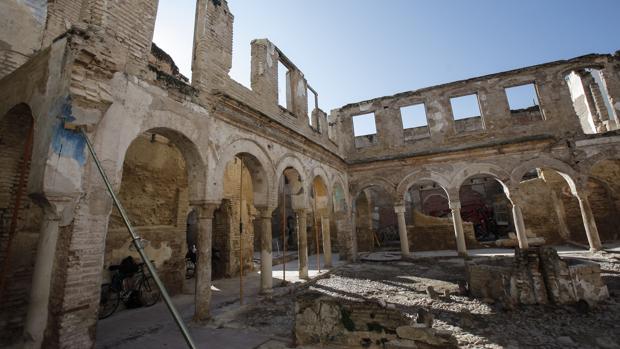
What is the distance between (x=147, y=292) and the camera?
21.2ft

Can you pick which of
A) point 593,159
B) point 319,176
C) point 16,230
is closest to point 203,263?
point 16,230

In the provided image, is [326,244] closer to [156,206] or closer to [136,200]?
[156,206]

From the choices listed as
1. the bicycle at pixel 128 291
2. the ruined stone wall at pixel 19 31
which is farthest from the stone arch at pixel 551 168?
the ruined stone wall at pixel 19 31

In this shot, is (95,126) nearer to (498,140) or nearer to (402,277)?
(402,277)

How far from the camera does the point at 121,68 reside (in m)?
4.46

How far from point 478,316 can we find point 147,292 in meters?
6.82

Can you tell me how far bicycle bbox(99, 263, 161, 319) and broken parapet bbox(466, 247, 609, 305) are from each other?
23.9 feet

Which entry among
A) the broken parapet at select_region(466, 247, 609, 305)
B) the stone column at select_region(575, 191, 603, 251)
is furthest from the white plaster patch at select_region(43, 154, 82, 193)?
the stone column at select_region(575, 191, 603, 251)

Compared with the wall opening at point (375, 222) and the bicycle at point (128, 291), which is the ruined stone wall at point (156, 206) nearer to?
the bicycle at point (128, 291)

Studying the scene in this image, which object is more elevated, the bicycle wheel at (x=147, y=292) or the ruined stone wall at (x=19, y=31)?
the ruined stone wall at (x=19, y=31)

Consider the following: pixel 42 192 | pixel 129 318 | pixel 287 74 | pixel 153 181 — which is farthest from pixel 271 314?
pixel 287 74

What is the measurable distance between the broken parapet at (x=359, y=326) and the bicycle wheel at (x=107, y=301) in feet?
13.9

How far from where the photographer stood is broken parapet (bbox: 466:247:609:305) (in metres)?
5.12

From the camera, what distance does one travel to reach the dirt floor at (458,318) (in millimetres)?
3869
